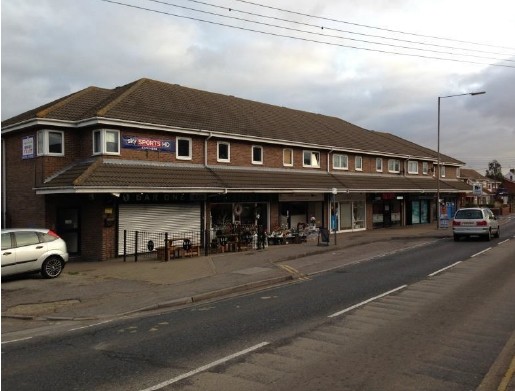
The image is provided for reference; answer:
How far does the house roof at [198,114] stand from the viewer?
20.4 metres

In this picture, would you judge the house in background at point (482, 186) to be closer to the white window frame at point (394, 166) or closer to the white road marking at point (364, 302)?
the white window frame at point (394, 166)

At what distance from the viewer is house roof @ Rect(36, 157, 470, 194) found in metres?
17.5

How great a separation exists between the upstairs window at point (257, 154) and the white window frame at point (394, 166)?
49.4 ft

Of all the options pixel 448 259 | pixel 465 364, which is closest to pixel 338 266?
pixel 448 259

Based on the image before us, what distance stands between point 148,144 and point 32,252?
7.93 m

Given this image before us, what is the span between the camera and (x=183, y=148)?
72.6 feet

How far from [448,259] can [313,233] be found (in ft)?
34.0

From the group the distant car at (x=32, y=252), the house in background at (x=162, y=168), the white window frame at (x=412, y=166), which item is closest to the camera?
the distant car at (x=32, y=252)

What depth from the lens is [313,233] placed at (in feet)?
88.8

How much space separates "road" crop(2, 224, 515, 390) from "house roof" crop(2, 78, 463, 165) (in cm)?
1206

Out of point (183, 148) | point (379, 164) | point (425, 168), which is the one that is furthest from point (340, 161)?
point (425, 168)

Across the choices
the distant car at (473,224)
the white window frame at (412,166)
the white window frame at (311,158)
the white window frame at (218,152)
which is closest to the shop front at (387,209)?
the white window frame at (412,166)

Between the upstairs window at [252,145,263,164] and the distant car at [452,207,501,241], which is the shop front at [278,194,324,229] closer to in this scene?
the upstairs window at [252,145,263,164]

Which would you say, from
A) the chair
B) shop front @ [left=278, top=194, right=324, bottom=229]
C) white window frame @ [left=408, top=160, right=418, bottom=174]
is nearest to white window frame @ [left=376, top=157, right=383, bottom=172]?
white window frame @ [left=408, top=160, right=418, bottom=174]
